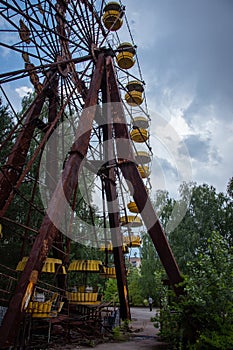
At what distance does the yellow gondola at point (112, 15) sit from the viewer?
1442cm

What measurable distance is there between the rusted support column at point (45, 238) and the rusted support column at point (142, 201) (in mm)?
1265

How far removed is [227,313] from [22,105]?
60.5ft

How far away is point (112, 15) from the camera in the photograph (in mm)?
14430

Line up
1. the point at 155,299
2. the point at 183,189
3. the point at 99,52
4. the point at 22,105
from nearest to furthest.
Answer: the point at 99,52 → the point at 22,105 → the point at 183,189 → the point at 155,299

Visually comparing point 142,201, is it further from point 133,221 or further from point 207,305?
point 133,221

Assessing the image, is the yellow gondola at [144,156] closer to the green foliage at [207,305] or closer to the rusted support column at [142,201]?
the rusted support column at [142,201]

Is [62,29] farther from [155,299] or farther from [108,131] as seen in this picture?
[155,299]

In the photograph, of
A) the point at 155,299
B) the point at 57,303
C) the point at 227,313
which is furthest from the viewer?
the point at 155,299

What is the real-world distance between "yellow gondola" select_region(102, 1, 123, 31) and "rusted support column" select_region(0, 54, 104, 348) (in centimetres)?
791

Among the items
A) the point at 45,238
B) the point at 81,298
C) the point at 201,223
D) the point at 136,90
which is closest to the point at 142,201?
the point at 45,238

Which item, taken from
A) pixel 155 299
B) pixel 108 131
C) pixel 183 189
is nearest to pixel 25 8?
pixel 108 131

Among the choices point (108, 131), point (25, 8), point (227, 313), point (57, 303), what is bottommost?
point (227, 313)

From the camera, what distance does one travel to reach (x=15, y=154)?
9164 millimetres

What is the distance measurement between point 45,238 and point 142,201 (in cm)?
304
